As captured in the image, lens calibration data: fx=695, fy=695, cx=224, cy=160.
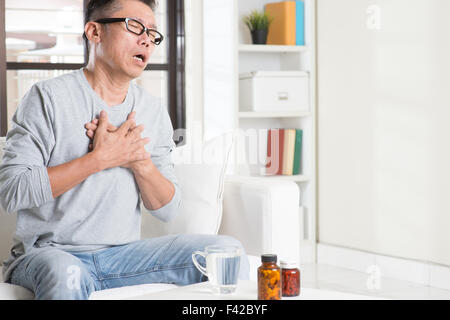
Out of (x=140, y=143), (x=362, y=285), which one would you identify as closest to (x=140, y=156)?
(x=140, y=143)

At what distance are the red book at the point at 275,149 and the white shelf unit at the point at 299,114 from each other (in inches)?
2.2

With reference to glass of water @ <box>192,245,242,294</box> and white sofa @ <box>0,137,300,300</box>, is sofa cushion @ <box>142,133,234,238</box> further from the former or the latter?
glass of water @ <box>192,245,242,294</box>

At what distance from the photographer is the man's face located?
1.72 meters

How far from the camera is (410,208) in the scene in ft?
10.8

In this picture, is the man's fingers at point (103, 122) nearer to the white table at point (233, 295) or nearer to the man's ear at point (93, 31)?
the man's ear at point (93, 31)

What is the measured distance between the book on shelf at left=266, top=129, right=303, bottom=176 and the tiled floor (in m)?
0.55

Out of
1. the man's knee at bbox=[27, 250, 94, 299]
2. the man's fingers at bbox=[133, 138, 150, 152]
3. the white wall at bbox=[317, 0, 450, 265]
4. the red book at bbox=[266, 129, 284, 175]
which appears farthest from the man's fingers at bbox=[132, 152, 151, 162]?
the red book at bbox=[266, 129, 284, 175]

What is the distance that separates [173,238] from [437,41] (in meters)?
1.91

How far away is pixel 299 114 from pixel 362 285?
100 centimetres

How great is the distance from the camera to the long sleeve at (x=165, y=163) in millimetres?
1789

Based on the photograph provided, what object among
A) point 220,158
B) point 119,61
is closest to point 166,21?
point 220,158

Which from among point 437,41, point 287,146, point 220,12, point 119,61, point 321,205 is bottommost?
point 321,205

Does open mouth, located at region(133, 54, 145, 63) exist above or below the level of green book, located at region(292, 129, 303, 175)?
above

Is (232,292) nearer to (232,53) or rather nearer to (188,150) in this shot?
Answer: (188,150)
